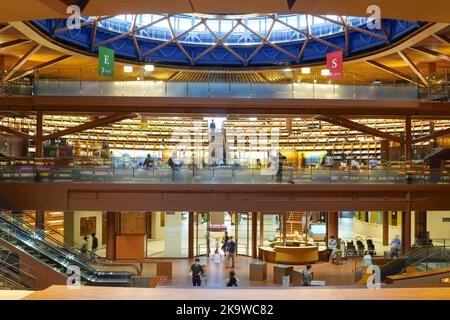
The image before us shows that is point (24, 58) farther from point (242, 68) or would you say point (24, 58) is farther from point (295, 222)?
point (295, 222)

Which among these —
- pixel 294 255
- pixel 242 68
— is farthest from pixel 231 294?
pixel 242 68

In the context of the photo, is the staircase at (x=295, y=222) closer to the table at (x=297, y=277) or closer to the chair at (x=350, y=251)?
the chair at (x=350, y=251)

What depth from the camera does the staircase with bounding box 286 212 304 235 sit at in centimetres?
2794

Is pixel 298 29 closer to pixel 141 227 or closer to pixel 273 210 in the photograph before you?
pixel 273 210

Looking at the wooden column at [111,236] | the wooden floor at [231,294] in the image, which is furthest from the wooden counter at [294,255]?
the wooden floor at [231,294]

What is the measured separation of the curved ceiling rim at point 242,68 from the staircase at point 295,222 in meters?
8.96

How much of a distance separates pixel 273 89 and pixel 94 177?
932cm

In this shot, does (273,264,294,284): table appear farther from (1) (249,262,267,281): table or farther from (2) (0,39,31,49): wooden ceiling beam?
(2) (0,39,31,49): wooden ceiling beam

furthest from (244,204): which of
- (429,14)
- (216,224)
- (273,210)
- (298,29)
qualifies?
(429,14)

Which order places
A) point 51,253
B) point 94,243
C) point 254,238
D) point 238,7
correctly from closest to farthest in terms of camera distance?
point 238,7, point 51,253, point 94,243, point 254,238

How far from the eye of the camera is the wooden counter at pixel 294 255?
76.5 ft

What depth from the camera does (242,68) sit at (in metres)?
29.2

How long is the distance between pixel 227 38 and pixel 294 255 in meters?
13.7

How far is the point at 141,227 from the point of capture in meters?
25.0
